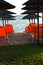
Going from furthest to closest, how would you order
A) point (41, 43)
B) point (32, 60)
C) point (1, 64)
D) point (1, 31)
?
point (1, 31) → point (41, 43) → point (32, 60) → point (1, 64)

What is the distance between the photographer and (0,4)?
42.5 feet

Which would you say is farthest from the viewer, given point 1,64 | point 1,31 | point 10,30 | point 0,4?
point 10,30

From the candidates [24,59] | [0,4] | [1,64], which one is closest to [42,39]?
[0,4]

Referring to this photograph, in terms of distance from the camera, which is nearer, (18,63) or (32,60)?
(18,63)

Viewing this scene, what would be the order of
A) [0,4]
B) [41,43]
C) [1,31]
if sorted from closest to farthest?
[0,4]
[41,43]
[1,31]

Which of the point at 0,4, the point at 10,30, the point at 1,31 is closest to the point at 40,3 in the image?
the point at 0,4

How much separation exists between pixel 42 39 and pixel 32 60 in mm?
6040

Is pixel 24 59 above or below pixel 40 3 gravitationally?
below

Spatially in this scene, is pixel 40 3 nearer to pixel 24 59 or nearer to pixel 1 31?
pixel 1 31

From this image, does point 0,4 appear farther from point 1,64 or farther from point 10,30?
point 10,30

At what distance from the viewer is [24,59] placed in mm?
8586

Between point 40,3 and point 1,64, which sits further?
point 40,3

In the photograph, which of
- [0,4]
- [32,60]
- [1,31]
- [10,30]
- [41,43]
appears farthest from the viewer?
[10,30]

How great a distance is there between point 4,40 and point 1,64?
8.43 metres
